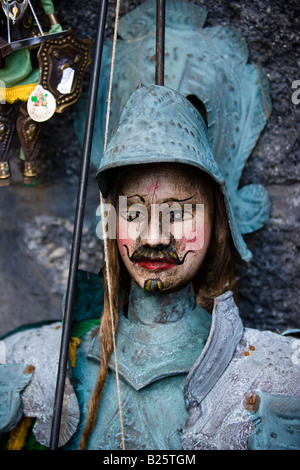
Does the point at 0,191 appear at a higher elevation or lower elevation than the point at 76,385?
higher

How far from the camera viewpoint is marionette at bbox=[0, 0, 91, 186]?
175cm

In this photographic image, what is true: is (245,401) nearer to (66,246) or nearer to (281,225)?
(281,225)

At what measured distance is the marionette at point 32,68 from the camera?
1748 millimetres

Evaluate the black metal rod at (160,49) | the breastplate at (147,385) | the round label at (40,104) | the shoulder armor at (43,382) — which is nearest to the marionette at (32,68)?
the round label at (40,104)

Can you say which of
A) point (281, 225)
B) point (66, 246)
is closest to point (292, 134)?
point (281, 225)

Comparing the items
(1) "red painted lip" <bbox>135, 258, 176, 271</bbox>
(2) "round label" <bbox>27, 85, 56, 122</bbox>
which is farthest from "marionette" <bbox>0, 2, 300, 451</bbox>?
(2) "round label" <bbox>27, 85, 56, 122</bbox>

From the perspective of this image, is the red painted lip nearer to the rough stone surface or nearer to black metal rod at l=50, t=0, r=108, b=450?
black metal rod at l=50, t=0, r=108, b=450

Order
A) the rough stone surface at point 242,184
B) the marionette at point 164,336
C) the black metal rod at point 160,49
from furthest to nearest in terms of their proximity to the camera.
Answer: the rough stone surface at point 242,184 → the black metal rod at point 160,49 → the marionette at point 164,336

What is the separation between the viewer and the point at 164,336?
1691 mm

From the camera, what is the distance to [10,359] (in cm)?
184

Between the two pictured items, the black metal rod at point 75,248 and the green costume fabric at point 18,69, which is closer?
the black metal rod at point 75,248

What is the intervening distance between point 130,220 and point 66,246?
1.87ft

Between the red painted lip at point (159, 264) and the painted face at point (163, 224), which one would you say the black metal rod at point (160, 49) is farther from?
the red painted lip at point (159, 264)

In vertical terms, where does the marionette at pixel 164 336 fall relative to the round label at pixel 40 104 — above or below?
below
